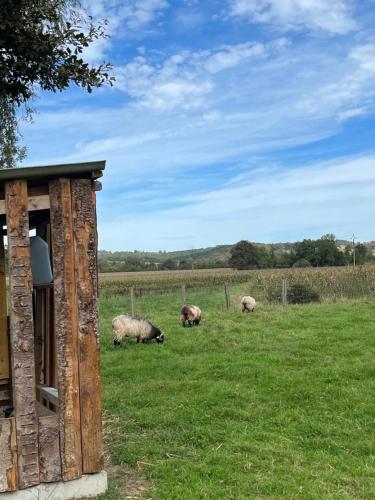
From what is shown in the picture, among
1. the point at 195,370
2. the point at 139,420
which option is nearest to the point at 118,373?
the point at 195,370

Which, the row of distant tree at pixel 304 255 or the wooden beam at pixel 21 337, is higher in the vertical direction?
the row of distant tree at pixel 304 255

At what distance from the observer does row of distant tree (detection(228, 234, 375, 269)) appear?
53.0 metres

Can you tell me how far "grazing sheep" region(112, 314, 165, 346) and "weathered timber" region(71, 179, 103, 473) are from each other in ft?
27.2

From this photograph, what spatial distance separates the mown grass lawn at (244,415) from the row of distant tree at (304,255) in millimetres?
40279

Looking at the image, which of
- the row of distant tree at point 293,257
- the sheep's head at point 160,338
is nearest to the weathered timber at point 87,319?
the sheep's head at point 160,338

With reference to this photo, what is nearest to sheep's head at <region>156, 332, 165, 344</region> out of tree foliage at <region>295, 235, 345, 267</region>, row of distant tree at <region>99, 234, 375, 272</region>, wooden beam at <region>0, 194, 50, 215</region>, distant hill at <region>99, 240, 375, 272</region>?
wooden beam at <region>0, 194, 50, 215</region>

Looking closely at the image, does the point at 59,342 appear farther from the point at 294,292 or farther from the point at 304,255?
the point at 304,255

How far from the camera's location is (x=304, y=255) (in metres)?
54.2

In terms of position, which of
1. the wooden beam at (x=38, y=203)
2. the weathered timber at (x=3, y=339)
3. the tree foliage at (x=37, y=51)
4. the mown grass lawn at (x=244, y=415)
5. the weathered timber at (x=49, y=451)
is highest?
the tree foliage at (x=37, y=51)

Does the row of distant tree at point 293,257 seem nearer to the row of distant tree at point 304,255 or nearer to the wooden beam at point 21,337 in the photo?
the row of distant tree at point 304,255

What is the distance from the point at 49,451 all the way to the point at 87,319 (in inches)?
44.0

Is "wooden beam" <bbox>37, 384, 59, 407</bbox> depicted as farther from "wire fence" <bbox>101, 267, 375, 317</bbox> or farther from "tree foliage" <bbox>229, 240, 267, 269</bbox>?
"tree foliage" <bbox>229, 240, 267, 269</bbox>

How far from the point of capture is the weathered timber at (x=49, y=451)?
4.39 m

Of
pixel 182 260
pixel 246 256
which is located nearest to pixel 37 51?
pixel 246 256
